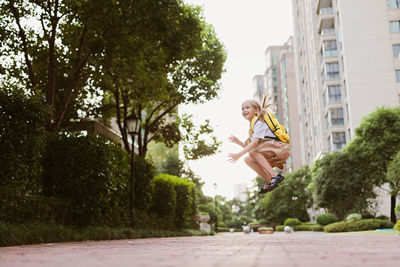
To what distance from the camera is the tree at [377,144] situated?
34469 mm

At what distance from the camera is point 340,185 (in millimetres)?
37531

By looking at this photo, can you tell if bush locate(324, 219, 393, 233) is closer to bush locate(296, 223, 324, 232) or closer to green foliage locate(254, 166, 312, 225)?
bush locate(296, 223, 324, 232)

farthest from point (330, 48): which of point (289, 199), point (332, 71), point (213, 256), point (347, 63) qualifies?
point (213, 256)

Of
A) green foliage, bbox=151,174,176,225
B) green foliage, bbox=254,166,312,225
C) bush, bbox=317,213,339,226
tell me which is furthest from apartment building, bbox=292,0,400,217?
green foliage, bbox=151,174,176,225

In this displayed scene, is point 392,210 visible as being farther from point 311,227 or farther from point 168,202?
point 168,202

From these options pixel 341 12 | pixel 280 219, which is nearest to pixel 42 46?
pixel 341 12

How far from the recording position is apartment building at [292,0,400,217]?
47.3 meters

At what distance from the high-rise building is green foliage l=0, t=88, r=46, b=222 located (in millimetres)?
38699

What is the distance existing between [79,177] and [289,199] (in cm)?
6337

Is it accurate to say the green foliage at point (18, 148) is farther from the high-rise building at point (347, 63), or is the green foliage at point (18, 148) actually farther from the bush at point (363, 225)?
the high-rise building at point (347, 63)

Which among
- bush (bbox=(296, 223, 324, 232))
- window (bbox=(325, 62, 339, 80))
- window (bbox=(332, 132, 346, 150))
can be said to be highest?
window (bbox=(325, 62, 339, 80))

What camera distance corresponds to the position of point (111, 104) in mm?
24875

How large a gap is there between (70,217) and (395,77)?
145 ft

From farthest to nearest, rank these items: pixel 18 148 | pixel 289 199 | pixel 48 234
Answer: pixel 289 199 < pixel 18 148 < pixel 48 234
